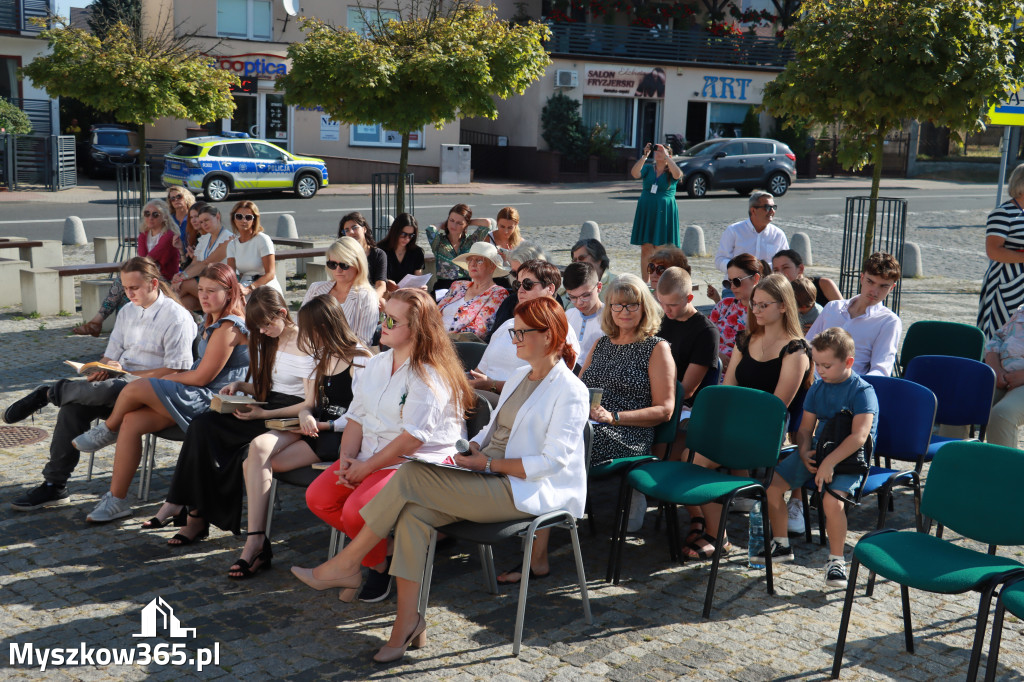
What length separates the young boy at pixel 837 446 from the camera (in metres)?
5.09

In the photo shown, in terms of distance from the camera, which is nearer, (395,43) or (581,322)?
(581,322)

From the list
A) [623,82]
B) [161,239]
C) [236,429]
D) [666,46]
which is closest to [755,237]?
[236,429]

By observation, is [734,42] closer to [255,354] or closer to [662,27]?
[662,27]

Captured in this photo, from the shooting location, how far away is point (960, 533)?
4324 millimetres

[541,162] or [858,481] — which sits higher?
[541,162]

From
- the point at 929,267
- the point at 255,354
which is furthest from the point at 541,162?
the point at 255,354

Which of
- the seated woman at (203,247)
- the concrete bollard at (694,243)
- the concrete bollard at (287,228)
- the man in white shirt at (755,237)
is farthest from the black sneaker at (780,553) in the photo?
the concrete bollard at (287,228)

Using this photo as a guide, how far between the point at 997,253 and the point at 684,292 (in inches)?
110

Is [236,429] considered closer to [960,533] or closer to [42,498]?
[42,498]

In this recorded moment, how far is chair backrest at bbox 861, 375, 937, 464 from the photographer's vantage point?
5.36m

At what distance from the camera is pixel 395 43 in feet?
38.7

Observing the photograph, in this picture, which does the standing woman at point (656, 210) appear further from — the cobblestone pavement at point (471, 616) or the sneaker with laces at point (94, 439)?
the sneaker with laces at point (94, 439)

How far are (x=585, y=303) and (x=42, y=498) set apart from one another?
3516mm

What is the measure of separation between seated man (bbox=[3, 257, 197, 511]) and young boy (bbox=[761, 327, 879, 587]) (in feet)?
12.4
